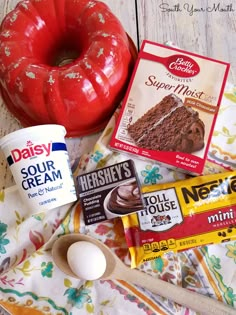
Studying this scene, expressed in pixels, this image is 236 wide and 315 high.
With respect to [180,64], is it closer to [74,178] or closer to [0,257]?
[74,178]

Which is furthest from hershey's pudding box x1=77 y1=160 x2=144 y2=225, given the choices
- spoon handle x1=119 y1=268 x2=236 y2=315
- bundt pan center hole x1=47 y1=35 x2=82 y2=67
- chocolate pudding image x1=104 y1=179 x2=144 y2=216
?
bundt pan center hole x1=47 y1=35 x2=82 y2=67

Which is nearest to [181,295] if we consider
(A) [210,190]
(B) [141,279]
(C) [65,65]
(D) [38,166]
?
(B) [141,279]

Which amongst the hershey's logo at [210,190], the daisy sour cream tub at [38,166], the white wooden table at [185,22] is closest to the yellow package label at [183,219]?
the hershey's logo at [210,190]

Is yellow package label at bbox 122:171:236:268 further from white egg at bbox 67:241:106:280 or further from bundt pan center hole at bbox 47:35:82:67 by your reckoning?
bundt pan center hole at bbox 47:35:82:67

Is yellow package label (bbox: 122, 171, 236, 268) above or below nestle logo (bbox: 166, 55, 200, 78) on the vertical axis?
below

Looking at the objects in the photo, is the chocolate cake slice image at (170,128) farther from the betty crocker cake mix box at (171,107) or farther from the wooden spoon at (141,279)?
the wooden spoon at (141,279)

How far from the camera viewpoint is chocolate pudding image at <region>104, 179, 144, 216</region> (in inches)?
27.6

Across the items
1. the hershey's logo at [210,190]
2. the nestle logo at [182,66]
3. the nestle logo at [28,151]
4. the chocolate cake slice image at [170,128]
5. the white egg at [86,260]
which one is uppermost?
the nestle logo at [182,66]

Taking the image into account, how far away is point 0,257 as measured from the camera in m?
0.74

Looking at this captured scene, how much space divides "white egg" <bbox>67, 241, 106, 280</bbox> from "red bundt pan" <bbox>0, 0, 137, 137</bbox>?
207 millimetres

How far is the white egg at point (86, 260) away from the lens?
691 mm

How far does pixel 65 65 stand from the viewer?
768 millimetres

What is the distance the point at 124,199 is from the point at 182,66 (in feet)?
0.85

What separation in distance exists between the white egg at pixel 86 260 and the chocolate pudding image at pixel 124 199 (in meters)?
0.07
